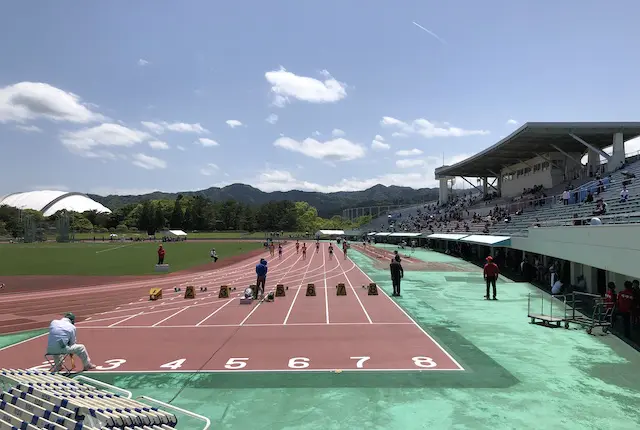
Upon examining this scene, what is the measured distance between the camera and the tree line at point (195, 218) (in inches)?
5714

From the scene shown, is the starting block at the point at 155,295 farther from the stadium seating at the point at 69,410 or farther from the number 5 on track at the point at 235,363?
the stadium seating at the point at 69,410

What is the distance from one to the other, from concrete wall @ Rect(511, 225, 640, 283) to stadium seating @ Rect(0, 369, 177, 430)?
11.9m

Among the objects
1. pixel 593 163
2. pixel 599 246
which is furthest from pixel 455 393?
pixel 593 163

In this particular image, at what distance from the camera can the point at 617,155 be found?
113ft

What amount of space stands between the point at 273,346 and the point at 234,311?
520 cm

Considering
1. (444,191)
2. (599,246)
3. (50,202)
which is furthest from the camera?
(50,202)

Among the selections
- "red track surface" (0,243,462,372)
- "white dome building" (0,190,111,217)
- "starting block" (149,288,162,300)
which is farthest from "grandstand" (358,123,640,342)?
"white dome building" (0,190,111,217)

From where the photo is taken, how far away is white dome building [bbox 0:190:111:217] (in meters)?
173

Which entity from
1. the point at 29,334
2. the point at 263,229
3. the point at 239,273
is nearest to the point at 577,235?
the point at 29,334

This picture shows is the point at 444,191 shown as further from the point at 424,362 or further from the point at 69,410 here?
the point at 69,410

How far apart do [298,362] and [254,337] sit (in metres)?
2.61

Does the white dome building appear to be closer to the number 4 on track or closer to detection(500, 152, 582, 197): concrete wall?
detection(500, 152, 582, 197): concrete wall

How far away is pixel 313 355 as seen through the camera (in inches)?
391

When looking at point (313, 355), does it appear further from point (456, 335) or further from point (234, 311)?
point (234, 311)
